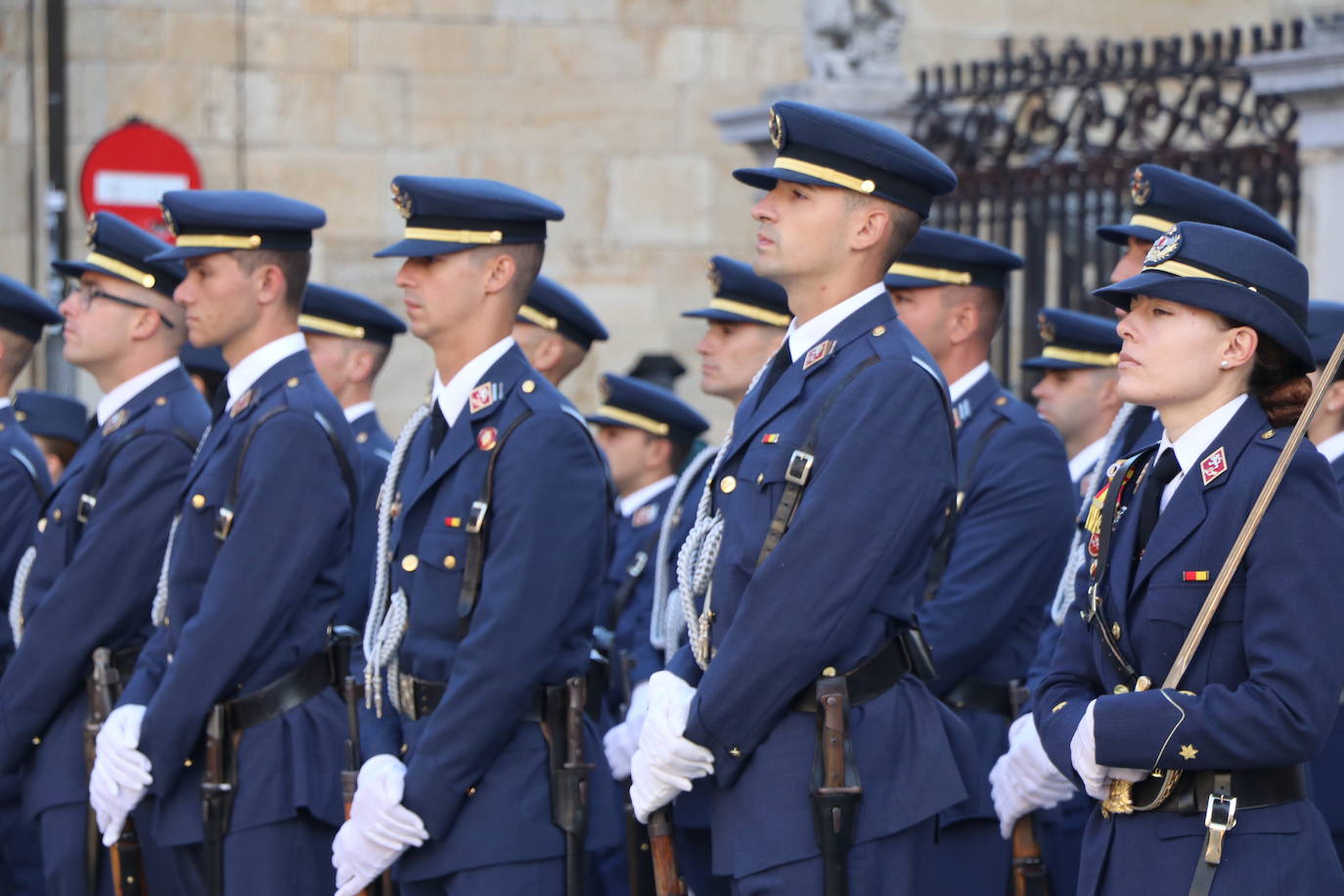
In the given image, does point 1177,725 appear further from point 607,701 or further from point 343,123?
point 343,123

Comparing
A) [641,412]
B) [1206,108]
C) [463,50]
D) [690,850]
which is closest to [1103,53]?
[1206,108]

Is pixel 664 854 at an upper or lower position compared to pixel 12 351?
lower

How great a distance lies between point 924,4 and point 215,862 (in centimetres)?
809

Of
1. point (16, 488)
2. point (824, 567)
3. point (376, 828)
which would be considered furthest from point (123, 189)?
point (824, 567)

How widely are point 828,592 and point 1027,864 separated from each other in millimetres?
1235

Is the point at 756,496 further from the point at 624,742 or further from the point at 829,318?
the point at 624,742

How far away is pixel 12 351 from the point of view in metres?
6.01

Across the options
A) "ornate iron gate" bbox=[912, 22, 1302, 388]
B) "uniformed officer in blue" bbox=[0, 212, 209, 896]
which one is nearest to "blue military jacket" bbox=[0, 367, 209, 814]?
"uniformed officer in blue" bbox=[0, 212, 209, 896]

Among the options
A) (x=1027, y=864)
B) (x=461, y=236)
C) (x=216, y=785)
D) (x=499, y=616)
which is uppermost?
(x=461, y=236)

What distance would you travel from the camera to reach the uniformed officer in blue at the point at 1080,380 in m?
5.95

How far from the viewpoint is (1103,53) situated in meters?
8.46

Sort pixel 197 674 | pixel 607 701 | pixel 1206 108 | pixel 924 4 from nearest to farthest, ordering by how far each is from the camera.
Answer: pixel 197 674 < pixel 607 701 < pixel 1206 108 < pixel 924 4

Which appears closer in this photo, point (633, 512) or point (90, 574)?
point (90, 574)

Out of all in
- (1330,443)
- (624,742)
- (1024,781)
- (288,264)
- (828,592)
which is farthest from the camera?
(624,742)
